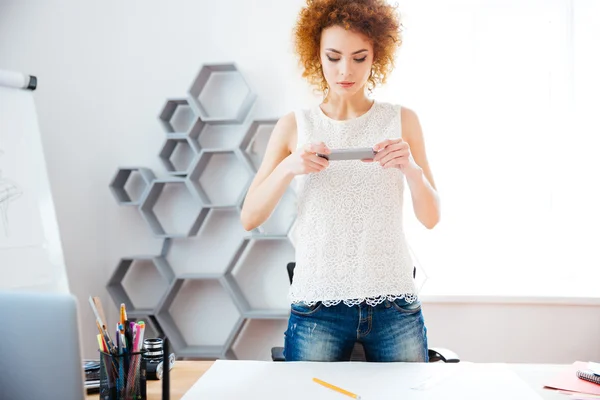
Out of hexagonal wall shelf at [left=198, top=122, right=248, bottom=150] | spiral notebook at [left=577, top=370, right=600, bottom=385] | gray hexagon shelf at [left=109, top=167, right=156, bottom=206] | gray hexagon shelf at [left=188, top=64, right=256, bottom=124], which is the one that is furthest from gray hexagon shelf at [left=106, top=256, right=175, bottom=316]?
spiral notebook at [left=577, top=370, right=600, bottom=385]

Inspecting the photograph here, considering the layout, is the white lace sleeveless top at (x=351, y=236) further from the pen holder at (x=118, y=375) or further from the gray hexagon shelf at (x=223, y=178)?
the gray hexagon shelf at (x=223, y=178)

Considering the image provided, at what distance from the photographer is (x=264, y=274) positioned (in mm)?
2992

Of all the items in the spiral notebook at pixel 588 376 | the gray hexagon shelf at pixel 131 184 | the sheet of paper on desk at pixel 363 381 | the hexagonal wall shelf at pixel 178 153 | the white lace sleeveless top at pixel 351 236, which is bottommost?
the spiral notebook at pixel 588 376

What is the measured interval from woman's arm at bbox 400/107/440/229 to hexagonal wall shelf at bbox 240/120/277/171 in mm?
1436

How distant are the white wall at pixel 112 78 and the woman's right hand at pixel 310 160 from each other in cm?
160

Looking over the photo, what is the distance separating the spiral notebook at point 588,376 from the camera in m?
1.47

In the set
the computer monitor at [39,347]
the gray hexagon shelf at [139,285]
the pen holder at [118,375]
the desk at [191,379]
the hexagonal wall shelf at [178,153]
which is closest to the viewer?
the computer monitor at [39,347]

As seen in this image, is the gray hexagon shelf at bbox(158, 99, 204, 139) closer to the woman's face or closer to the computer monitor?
the woman's face

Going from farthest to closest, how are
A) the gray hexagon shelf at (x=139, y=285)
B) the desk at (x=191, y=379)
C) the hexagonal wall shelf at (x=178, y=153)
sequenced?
the gray hexagon shelf at (x=139, y=285) < the hexagonal wall shelf at (x=178, y=153) < the desk at (x=191, y=379)

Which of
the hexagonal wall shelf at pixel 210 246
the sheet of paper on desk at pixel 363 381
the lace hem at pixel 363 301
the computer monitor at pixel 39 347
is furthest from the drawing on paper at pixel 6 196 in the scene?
the computer monitor at pixel 39 347

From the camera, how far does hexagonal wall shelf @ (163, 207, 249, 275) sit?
2994mm

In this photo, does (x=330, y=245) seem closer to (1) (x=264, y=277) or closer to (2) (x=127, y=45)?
(1) (x=264, y=277)

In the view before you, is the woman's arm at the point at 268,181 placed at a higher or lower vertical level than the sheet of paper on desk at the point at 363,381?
higher

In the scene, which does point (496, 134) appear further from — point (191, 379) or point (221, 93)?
point (191, 379)
